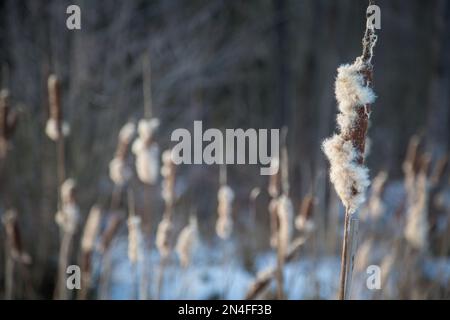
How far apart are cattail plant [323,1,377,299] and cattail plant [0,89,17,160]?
1.20m

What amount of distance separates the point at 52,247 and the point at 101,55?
1.40m

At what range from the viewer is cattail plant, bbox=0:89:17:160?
159 centimetres

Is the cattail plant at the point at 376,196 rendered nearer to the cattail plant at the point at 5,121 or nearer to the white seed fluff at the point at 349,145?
the white seed fluff at the point at 349,145

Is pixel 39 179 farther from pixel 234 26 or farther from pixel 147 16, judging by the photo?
pixel 234 26

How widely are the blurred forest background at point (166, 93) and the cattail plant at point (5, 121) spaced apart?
0.15ft

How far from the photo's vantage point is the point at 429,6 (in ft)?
28.0

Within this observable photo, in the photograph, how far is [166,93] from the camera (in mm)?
3828

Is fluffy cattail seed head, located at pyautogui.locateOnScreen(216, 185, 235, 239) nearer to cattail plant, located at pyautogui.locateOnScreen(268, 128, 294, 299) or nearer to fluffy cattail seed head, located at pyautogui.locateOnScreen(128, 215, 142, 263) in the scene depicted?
cattail plant, located at pyautogui.locateOnScreen(268, 128, 294, 299)

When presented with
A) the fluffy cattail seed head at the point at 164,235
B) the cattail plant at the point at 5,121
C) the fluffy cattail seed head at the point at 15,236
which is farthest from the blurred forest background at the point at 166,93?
A: the fluffy cattail seed head at the point at 15,236

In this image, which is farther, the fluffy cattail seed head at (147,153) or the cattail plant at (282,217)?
the fluffy cattail seed head at (147,153)

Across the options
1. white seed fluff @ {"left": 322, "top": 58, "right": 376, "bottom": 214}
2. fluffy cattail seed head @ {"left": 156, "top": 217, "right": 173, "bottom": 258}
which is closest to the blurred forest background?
fluffy cattail seed head @ {"left": 156, "top": 217, "right": 173, "bottom": 258}

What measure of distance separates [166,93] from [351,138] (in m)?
3.10

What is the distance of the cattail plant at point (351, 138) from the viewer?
847 mm

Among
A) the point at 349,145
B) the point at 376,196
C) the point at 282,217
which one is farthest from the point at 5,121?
the point at 376,196
